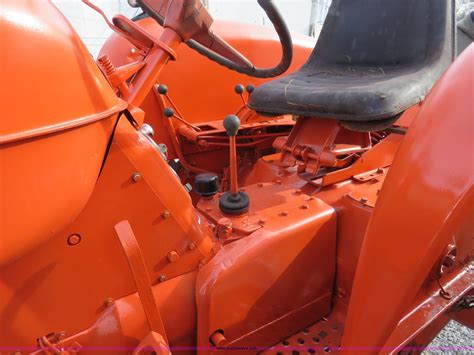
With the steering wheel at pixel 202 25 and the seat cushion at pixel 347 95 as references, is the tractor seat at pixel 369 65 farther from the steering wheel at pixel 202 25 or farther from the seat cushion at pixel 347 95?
the steering wheel at pixel 202 25

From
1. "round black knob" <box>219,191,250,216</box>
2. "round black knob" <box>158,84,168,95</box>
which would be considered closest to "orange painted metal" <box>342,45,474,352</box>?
"round black knob" <box>219,191,250,216</box>

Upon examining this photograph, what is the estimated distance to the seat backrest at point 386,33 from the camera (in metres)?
1.30

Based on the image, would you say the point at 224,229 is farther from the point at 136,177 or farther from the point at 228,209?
the point at 136,177

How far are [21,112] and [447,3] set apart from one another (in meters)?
1.36

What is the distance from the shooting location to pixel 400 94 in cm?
110

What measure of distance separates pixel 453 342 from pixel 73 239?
5.05 ft

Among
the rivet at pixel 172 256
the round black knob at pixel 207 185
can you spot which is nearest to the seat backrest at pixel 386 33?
the round black knob at pixel 207 185

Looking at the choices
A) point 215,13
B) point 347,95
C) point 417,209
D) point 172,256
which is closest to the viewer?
point 417,209

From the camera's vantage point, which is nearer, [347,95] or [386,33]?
[347,95]

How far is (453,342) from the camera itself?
151cm

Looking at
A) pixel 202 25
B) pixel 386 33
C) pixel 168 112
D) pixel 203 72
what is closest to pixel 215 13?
pixel 203 72

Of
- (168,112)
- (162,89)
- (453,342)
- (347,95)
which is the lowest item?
(453,342)

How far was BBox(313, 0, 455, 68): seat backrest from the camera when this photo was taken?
1298 mm

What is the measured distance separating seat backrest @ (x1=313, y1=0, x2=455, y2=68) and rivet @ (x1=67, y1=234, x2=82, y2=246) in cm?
125
